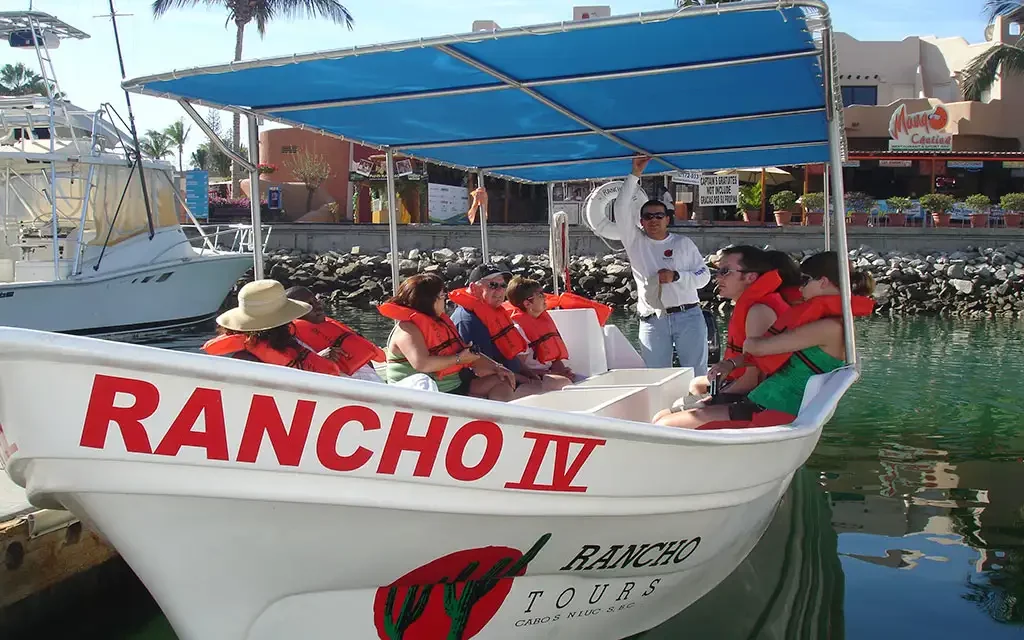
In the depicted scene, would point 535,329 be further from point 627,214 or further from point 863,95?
point 863,95

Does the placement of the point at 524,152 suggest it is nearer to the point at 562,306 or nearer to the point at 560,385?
the point at 562,306

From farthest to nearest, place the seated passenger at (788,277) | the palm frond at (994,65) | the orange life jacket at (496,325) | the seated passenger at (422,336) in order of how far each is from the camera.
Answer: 1. the palm frond at (994,65)
2. the orange life jacket at (496,325)
3. the seated passenger at (422,336)
4. the seated passenger at (788,277)

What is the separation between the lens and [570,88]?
4684mm

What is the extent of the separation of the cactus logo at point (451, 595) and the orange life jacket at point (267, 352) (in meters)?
1.06

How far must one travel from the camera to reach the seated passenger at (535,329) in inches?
236

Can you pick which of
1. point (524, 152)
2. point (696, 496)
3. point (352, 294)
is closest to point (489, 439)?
point (696, 496)

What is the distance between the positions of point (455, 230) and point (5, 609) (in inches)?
748

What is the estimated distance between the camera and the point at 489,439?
9.06 ft

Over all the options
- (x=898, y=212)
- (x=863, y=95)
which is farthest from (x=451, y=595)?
(x=863, y=95)

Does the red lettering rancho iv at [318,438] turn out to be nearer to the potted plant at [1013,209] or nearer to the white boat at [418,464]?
the white boat at [418,464]

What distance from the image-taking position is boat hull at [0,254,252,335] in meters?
14.0

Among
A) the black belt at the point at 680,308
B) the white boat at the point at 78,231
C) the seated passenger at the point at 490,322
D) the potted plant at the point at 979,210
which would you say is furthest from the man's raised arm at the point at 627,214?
the potted plant at the point at 979,210

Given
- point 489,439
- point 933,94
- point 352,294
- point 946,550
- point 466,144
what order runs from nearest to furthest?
point 489,439 → point 946,550 → point 466,144 → point 352,294 → point 933,94

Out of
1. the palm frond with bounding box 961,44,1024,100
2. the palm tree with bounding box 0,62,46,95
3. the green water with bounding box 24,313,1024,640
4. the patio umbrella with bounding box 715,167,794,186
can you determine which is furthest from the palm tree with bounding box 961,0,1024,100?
the palm tree with bounding box 0,62,46,95
